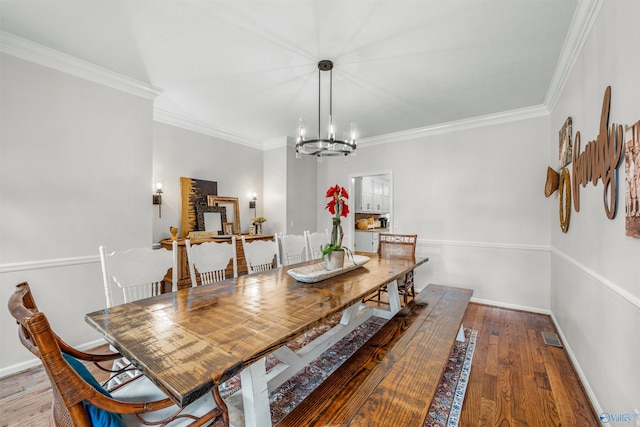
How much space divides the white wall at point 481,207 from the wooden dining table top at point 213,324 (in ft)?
8.62

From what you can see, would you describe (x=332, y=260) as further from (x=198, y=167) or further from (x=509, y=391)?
(x=198, y=167)

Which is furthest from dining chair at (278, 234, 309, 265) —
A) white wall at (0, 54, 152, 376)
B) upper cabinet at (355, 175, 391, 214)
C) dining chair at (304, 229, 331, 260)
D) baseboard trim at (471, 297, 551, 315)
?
upper cabinet at (355, 175, 391, 214)

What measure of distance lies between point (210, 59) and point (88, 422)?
268 cm

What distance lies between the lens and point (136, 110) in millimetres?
2965

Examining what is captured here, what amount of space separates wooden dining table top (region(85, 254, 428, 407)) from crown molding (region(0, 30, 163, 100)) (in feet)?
8.01

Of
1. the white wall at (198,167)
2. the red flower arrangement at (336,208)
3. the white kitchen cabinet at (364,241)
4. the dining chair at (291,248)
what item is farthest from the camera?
the white kitchen cabinet at (364,241)

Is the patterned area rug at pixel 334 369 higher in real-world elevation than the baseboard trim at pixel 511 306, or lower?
lower

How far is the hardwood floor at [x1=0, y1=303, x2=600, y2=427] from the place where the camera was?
5.72 ft

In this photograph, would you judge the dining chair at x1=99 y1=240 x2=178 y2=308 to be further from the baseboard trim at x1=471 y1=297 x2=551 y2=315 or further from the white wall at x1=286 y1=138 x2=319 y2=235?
the baseboard trim at x1=471 y1=297 x2=551 y2=315

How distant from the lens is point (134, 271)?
1.91 m

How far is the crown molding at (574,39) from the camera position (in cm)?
179

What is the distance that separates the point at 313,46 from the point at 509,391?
314 cm

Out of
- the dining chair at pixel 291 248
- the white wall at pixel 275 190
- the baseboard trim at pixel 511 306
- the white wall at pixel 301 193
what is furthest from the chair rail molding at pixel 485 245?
the white wall at pixel 275 190

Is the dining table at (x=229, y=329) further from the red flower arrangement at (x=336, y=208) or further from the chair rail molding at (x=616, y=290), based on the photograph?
the chair rail molding at (x=616, y=290)
